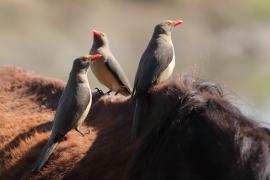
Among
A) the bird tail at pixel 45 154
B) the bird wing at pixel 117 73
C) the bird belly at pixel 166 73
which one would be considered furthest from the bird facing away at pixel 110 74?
the bird tail at pixel 45 154

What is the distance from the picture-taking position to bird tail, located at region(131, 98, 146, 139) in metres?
4.36

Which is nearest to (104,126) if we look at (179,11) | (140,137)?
(140,137)

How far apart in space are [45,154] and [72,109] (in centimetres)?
37

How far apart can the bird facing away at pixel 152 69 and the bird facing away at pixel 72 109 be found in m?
0.45

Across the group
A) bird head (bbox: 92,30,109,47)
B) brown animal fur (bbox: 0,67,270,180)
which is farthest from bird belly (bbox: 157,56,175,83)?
bird head (bbox: 92,30,109,47)

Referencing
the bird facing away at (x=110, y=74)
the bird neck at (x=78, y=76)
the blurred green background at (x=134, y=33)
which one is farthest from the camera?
the blurred green background at (x=134, y=33)

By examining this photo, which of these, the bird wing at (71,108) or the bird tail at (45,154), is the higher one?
the bird wing at (71,108)

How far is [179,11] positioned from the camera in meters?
28.6

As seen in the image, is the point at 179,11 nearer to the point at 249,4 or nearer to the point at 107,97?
the point at 249,4

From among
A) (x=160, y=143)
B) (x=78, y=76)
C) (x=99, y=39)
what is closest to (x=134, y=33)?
(x=99, y=39)

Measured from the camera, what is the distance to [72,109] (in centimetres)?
487

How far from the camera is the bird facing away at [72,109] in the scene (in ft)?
15.7

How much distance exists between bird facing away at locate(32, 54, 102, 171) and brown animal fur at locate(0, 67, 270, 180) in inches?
2.8

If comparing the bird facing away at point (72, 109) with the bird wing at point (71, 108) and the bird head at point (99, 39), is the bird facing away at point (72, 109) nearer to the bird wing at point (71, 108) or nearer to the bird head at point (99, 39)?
the bird wing at point (71, 108)
